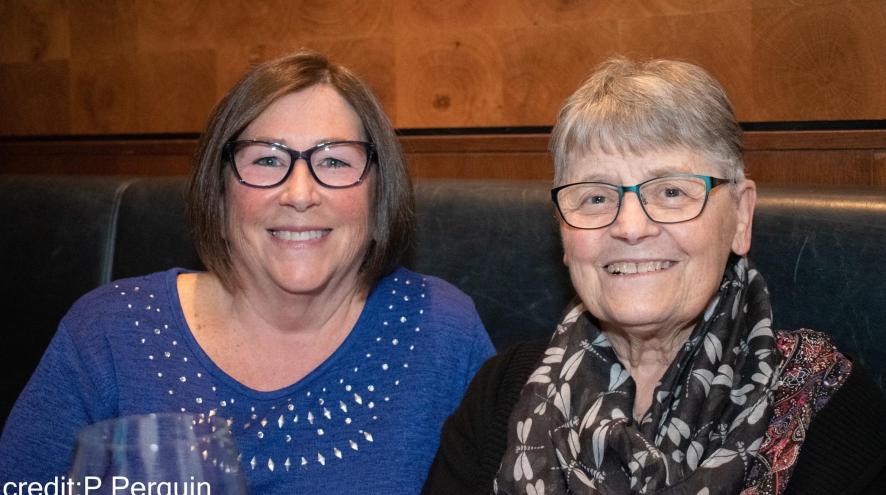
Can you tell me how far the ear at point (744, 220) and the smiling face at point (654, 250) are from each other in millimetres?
12

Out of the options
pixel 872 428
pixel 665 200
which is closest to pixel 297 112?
pixel 665 200

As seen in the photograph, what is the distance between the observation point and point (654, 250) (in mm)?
1535

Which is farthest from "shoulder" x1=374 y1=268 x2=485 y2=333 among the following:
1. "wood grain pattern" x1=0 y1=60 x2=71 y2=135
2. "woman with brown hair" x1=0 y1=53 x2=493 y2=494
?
"wood grain pattern" x1=0 y1=60 x2=71 y2=135

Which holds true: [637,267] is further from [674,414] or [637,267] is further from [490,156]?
[490,156]

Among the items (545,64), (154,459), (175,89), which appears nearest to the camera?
(154,459)

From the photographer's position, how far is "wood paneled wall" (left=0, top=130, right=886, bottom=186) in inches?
79.6

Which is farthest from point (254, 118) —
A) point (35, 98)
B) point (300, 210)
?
point (35, 98)

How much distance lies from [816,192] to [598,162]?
1.59 ft

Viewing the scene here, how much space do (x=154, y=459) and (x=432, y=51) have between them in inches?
74.2

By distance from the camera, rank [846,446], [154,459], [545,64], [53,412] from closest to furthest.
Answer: [154,459], [846,446], [53,412], [545,64]

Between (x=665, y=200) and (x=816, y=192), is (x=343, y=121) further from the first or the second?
(x=816, y=192)

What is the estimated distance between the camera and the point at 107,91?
3.08m

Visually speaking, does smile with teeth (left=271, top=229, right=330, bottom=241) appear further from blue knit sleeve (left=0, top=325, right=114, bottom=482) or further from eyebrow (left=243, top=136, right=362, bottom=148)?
blue knit sleeve (left=0, top=325, right=114, bottom=482)

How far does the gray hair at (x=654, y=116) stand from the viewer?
1.53 m
